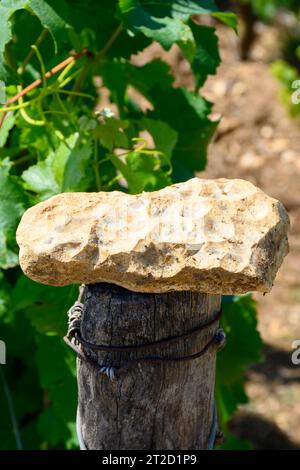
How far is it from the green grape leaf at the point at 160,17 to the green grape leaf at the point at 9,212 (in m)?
0.54

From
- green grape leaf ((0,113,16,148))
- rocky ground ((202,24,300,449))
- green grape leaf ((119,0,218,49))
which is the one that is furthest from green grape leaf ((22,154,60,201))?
rocky ground ((202,24,300,449))

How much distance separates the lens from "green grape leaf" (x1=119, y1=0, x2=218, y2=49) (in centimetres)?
239

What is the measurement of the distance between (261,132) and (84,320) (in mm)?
5087

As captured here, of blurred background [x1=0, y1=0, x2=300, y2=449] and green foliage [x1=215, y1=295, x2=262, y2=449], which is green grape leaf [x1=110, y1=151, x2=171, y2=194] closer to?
blurred background [x1=0, y1=0, x2=300, y2=449]

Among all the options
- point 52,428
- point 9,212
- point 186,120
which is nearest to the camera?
point 9,212

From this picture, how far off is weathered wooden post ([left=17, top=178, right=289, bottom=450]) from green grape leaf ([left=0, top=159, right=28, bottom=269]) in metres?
0.40

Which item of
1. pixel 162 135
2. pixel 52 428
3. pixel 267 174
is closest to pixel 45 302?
pixel 162 135

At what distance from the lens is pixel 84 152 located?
2.43m

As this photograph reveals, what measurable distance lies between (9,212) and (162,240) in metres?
0.74

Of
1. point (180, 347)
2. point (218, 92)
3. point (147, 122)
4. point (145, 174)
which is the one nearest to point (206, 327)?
point (180, 347)

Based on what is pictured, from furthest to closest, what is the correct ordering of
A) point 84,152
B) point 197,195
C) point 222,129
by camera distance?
point 222,129
point 84,152
point 197,195

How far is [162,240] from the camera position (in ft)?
5.89

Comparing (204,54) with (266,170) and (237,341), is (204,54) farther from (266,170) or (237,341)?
(266,170)

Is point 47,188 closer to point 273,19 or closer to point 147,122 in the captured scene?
point 147,122
